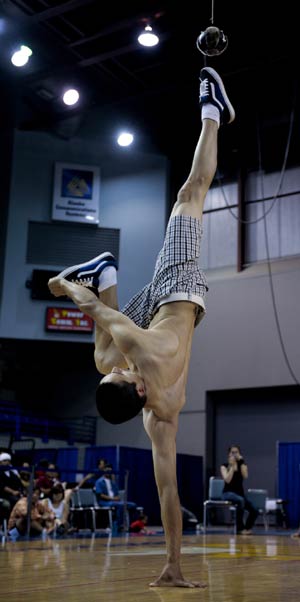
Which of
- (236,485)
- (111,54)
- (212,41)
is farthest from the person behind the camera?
(111,54)

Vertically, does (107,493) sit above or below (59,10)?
below

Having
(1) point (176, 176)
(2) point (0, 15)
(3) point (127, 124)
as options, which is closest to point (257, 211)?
(1) point (176, 176)

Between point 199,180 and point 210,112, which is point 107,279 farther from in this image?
point 210,112

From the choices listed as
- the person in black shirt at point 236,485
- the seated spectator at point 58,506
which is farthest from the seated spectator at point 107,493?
the person in black shirt at point 236,485

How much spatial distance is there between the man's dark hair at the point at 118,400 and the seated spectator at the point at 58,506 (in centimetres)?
756

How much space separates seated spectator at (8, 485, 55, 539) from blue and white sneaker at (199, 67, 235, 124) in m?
6.41

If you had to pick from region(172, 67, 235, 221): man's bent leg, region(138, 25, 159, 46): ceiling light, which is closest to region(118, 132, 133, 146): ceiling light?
region(138, 25, 159, 46): ceiling light

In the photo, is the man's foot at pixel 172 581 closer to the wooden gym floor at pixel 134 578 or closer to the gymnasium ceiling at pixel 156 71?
the wooden gym floor at pixel 134 578

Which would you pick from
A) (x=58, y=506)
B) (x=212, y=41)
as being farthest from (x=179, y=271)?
(x=58, y=506)

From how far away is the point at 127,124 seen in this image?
17.3 meters

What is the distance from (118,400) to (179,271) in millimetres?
1058

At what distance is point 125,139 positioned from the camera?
1698 cm

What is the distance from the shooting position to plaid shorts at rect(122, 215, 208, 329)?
3.72 m

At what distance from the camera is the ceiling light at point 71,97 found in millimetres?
15703
